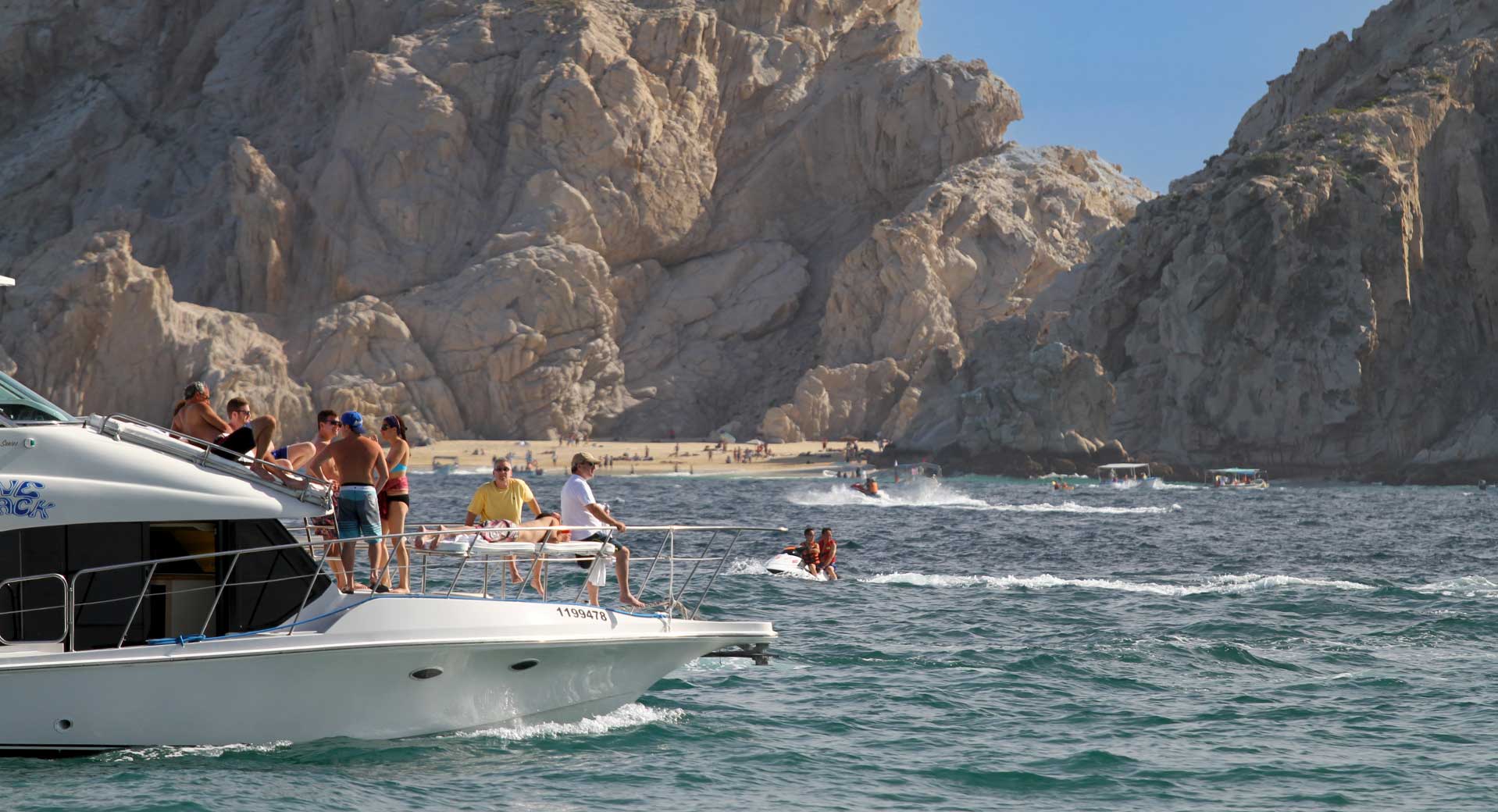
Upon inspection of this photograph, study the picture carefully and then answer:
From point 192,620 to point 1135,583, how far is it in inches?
868

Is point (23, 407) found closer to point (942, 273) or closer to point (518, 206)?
point (518, 206)

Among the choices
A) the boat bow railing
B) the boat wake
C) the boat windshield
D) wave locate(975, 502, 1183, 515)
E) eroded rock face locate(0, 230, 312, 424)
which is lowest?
wave locate(975, 502, 1183, 515)

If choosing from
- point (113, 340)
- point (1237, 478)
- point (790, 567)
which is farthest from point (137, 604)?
point (113, 340)

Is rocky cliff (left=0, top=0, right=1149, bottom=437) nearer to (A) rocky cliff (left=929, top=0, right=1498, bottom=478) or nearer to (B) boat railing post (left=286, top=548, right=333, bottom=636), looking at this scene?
(A) rocky cliff (left=929, top=0, right=1498, bottom=478)

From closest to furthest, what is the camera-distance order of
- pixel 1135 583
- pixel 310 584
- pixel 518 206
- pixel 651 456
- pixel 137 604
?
pixel 137 604 → pixel 310 584 → pixel 1135 583 → pixel 651 456 → pixel 518 206

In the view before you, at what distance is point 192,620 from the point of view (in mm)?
12664

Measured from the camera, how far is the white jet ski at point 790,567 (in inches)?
1213

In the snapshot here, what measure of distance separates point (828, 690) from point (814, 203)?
424 ft

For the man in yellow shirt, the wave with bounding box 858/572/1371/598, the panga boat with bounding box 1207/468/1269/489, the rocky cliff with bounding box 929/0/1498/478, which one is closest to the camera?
the man in yellow shirt

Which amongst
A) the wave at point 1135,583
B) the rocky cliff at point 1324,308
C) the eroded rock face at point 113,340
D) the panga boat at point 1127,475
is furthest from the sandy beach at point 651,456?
the wave at point 1135,583

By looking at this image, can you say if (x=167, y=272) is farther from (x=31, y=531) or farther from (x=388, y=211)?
(x=31, y=531)

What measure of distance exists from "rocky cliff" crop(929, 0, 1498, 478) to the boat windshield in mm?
94287

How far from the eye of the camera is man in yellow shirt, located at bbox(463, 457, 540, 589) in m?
14.7

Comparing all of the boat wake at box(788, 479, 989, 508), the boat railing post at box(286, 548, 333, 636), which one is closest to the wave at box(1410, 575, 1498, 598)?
the boat railing post at box(286, 548, 333, 636)
